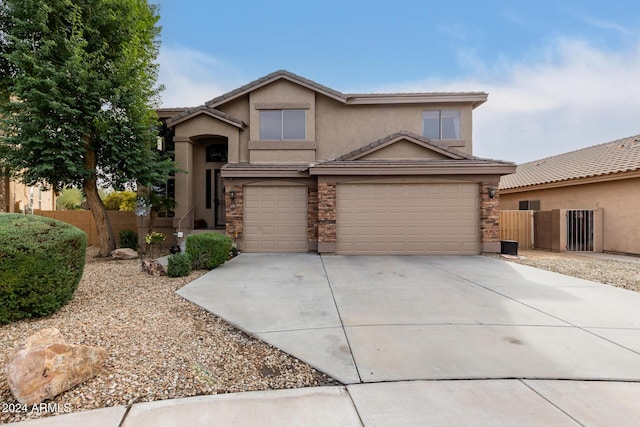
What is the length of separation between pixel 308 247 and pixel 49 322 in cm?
788

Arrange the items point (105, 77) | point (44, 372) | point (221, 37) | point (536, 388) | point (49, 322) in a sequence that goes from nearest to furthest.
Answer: point (44, 372) < point (536, 388) < point (49, 322) < point (105, 77) < point (221, 37)

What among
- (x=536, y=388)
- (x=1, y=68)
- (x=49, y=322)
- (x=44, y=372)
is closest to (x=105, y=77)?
(x=1, y=68)

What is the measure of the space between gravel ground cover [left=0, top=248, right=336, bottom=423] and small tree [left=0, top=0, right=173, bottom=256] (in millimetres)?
6301

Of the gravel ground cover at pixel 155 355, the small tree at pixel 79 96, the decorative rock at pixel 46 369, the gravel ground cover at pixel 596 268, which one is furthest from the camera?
the small tree at pixel 79 96

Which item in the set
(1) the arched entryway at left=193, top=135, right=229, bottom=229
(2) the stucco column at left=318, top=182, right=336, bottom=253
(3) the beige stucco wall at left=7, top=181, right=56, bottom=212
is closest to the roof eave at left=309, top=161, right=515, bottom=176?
(2) the stucco column at left=318, top=182, right=336, bottom=253

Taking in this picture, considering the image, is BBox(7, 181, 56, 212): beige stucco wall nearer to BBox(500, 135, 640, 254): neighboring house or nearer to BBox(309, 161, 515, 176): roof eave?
BBox(309, 161, 515, 176): roof eave

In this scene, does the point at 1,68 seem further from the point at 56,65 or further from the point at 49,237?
the point at 49,237

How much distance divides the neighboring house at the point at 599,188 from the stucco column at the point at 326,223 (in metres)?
9.66

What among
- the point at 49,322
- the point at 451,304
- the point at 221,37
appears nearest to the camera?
the point at 49,322

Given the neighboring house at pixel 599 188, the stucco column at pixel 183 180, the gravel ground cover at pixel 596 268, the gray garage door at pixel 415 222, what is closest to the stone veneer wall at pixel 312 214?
the gray garage door at pixel 415 222

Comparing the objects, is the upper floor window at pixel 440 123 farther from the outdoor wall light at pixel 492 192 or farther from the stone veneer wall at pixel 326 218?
the stone veneer wall at pixel 326 218

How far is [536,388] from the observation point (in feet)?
9.26

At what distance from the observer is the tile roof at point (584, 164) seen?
12.4m

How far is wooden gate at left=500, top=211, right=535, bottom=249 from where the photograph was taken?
1354 cm
